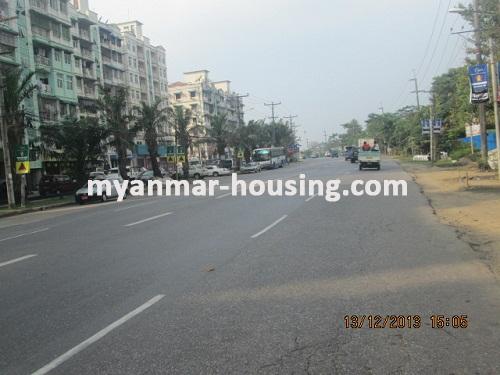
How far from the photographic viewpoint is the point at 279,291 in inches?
269

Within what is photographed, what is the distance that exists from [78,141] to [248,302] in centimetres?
3535

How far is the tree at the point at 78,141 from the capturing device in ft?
127

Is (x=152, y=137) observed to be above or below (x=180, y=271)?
above

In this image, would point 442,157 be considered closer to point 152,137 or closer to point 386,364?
point 152,137

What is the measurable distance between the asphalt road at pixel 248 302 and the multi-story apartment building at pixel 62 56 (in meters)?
28.8

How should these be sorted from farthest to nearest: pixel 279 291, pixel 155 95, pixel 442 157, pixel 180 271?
pixel 155 95 < pixel 442 157 < pixel 180 271 < pixel 279 291

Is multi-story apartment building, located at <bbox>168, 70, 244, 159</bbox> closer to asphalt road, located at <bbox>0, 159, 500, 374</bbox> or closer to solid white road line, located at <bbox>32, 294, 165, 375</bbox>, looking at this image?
asphalt road, located at <bbox>0, 159, 500, 374</bbox>

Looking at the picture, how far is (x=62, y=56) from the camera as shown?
56312 millimetres

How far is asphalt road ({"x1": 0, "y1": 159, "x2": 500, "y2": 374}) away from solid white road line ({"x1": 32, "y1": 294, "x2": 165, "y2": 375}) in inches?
0.7

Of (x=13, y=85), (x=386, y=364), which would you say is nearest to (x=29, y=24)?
(x=13, y=85)

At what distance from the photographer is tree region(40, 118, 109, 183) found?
38.6 m

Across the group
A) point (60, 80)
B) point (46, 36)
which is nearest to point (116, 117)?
point (60, 80)

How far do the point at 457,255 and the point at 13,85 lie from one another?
94.6 feet

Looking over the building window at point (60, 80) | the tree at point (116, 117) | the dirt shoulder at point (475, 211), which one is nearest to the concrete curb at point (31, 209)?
the tree at point (116, 117)
